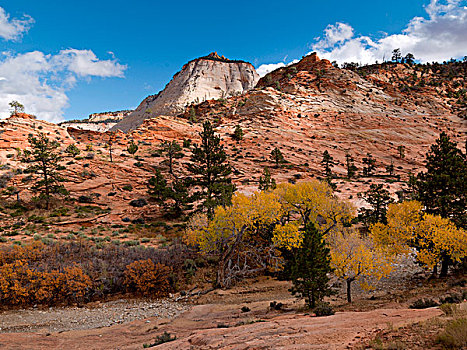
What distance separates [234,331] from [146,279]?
12.2m

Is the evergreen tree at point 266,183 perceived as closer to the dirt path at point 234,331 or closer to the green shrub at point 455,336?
the dirt path at point 234,331

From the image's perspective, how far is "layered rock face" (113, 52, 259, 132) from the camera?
125938 mm

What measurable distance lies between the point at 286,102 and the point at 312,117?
11.2 meters

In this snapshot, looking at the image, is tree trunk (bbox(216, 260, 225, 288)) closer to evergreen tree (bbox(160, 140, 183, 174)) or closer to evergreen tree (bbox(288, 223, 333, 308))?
evergreen tree (bbox(288, 223, 333, 308))

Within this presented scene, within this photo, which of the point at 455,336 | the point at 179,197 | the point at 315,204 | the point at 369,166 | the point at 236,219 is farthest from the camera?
the point at 369,166

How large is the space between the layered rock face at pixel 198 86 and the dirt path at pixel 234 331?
4325 inches

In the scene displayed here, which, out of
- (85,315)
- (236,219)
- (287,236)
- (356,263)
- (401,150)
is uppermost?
(401,150)

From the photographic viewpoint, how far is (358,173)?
63562mm

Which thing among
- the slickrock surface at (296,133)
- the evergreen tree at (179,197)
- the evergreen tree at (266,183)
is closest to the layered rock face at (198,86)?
the slickrock surface at (296,133)

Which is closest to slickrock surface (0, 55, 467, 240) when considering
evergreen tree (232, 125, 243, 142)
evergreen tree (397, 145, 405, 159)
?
evergreen tree (397, 145, 405, 159)

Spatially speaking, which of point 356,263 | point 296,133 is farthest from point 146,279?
point 296,133

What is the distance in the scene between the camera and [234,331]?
385 inches

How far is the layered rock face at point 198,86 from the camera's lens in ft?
413

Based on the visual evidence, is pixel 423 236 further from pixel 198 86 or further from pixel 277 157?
pixel 198 86
